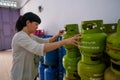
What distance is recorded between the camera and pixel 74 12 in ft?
7.70

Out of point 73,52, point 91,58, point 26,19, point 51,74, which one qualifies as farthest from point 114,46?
point 51,74

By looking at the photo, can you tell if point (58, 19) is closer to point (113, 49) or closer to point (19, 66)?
point (19, 66)

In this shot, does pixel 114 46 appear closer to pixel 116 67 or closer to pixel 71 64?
pixel 116 67

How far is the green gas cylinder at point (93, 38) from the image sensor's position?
1.14 m

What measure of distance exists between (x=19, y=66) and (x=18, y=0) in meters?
5.98

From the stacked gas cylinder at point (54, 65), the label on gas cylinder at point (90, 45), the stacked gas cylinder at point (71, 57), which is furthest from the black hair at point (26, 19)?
the stacked gas cylinder at point (54, 65)

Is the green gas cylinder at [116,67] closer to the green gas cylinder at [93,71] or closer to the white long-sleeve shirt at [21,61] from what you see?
the green gas cylinder at [93,71]

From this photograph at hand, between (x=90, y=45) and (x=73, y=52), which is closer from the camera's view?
(x=90, y=45)

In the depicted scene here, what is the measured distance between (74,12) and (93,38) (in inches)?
50.2

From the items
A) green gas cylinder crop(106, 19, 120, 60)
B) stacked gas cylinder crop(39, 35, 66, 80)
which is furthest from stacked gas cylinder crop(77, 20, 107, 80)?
stacked gas cylinder crop(39, 35, 66, 80)

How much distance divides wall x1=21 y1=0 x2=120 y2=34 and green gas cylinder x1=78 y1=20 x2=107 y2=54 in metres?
0.47

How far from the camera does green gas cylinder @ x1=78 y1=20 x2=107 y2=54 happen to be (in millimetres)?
1144

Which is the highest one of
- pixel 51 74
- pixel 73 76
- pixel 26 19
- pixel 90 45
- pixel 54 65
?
pixel 26 19

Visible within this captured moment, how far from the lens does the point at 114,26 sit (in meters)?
1.43
